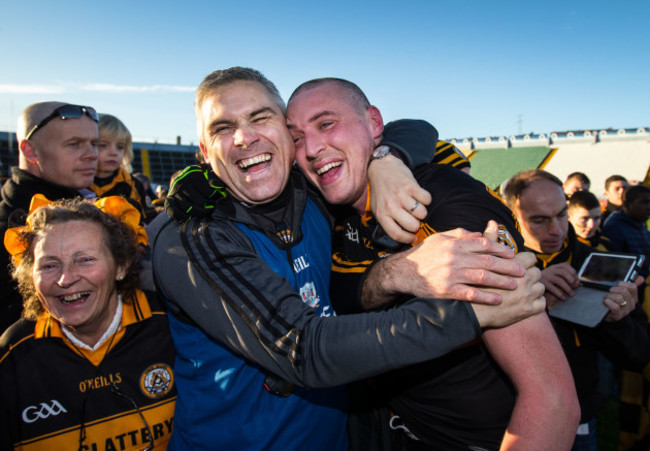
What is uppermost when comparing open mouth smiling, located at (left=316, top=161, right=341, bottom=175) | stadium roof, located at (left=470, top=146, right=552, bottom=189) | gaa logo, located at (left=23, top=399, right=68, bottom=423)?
stadium roof, located at (left=470, top=146, right=552, bottom=189)

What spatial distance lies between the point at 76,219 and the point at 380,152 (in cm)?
183

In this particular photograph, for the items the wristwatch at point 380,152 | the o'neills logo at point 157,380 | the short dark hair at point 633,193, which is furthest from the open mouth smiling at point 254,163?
the short dark hair at point 633,193

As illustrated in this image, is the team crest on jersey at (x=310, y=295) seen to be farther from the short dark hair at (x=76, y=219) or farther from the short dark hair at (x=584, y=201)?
the short dark hair at (x=584, y=201)

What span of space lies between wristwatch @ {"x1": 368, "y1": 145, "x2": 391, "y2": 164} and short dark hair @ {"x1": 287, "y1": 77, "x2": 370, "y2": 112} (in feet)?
0.90

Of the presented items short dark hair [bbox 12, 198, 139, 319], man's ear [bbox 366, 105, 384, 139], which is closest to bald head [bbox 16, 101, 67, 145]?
short dark hair [bbox 12, 198, 139, 319]

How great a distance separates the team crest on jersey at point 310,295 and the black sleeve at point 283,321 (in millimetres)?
417

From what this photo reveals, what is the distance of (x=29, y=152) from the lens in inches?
122

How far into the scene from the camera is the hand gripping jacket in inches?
52.6

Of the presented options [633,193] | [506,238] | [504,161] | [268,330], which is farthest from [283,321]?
[504,161]

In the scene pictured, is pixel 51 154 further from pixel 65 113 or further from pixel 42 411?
pixel 42 411

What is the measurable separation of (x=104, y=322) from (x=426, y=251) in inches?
76.9

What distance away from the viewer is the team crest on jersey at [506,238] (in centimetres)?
153

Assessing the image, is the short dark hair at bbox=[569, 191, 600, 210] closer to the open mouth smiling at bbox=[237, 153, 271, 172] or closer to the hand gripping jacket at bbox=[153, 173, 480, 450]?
the hand gripping jacket at bbox=[153, 173, 480, 450]

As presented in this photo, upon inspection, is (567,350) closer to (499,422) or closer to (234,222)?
(499,422)
